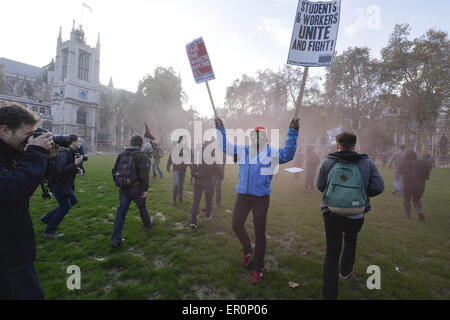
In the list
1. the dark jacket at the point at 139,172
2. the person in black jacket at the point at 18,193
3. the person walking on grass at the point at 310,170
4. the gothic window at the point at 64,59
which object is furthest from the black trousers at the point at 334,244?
the gothic window at the point at 64,59

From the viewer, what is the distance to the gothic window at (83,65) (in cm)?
6234

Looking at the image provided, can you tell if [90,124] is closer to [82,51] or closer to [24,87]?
[82,51]

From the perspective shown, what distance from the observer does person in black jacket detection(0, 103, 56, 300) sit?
1.69 m

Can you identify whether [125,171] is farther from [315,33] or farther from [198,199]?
[315,33]

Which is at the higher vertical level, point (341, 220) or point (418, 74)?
point (418, 74)

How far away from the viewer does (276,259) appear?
423 centimetres

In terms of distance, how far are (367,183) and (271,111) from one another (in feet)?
136

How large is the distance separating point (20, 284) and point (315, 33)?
187 inches

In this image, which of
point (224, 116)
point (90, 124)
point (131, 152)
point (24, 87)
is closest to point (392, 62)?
point (224, 116)

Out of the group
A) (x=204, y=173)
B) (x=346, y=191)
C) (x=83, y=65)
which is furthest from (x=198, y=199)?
(x=83, y=65)

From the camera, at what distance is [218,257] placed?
4.21m

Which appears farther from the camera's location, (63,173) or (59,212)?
(59,212)

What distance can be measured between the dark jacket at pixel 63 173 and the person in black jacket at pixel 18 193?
3.26 metres

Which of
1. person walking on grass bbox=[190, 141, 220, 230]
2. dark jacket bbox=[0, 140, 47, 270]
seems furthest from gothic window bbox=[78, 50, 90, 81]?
dark jacket bbox=[0, 140, 47, 270]
